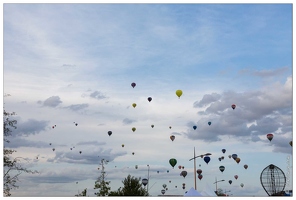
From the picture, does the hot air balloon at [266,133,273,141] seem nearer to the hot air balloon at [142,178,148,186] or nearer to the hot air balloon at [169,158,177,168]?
the hot air balloon at [169,158,177,168]

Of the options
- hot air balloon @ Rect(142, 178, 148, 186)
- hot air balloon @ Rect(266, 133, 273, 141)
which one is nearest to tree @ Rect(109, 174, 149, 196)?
hot air balloon @ Rect(142, 178, 148, 186)

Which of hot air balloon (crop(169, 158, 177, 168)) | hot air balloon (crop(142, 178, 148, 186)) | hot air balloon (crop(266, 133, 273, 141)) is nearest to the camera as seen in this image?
hot air balloon (crop(169, 158, 177, 168))

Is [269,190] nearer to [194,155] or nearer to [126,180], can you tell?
[194,155]

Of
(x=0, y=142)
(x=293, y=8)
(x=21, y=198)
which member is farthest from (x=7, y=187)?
(x=293, y=8)

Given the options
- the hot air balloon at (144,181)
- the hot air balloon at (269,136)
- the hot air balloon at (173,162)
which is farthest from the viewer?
the hot air balloon at (144,181)

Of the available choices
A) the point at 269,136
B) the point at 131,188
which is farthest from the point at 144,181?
the point at 269,136

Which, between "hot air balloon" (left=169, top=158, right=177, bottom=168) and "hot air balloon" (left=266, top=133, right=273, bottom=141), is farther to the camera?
"hot air balloon" (left=266, top=133, right=273, bottom=141)

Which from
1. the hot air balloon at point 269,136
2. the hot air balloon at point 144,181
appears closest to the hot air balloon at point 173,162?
the hot air balloon at point 144,181

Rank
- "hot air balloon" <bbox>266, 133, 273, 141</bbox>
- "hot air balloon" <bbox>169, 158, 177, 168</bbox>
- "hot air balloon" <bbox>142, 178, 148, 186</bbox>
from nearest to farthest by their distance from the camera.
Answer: "hot air balloon" <bbox>169, 158, 177, 168</bbox>, "hot air balloon" <bbox>266, 133, 273, 141</bbox>, "hot air balloon" <bbox>142, 178, 148, 186</bbox>

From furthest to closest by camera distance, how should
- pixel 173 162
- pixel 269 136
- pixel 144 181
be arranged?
pixel 144 181
pixel 269 136
pixel 173 162

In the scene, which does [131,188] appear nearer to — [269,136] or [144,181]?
[144,181]

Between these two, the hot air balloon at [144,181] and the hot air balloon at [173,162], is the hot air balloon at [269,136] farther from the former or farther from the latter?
the hot air balloon at [144,181]

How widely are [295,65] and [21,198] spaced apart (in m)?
12.2

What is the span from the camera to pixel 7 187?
32156mm
